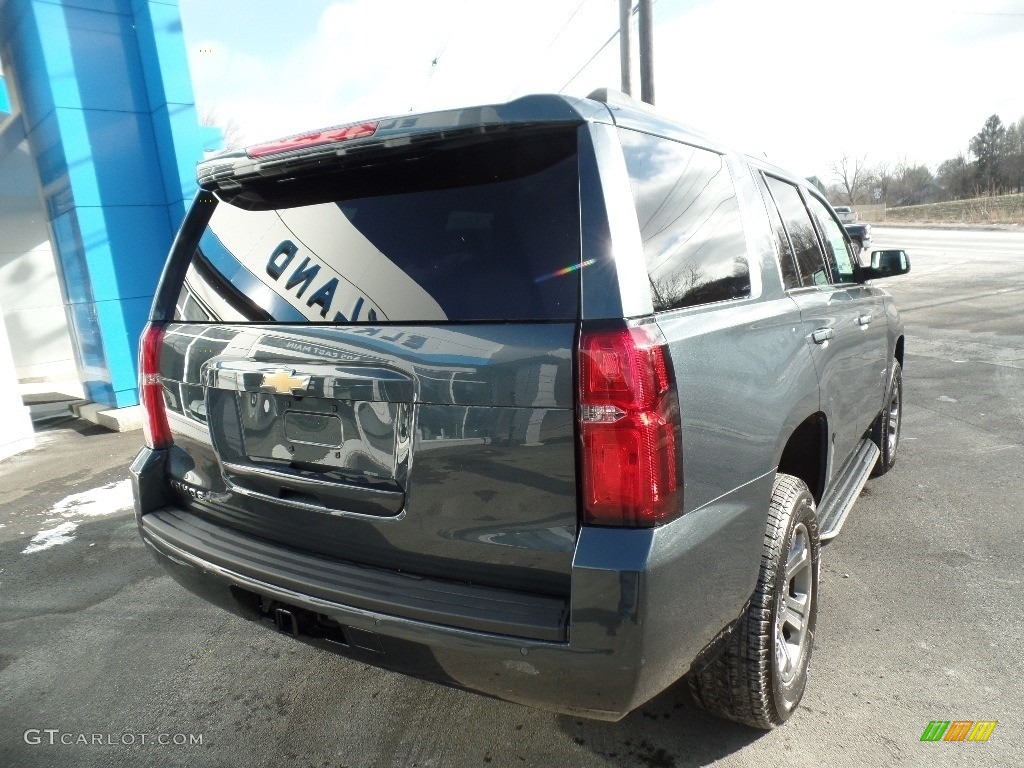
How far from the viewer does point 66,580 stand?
157 inches

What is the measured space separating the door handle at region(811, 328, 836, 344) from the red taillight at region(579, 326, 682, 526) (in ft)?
4.20

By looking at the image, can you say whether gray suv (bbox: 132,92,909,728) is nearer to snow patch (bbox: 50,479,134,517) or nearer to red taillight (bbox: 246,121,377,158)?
red taillight (bbox: 246,121,377,158)

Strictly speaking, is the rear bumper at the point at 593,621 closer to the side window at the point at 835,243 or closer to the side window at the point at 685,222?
the side window at the point at 685,222

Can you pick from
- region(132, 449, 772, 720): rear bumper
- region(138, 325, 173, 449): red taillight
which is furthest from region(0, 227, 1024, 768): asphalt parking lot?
region(138, 325, 173, 449): red taillight

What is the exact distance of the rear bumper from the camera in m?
1.63

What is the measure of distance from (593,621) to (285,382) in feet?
3.64

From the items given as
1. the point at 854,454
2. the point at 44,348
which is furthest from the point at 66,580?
the point at 44,348

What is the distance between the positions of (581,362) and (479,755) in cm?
149

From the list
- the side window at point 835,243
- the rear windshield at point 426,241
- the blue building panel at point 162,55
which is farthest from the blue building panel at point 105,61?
the side window at point 835,243

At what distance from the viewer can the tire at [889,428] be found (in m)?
4.45

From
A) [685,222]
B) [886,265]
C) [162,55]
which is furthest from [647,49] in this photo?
[685,222]

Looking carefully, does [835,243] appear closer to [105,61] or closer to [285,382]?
[285,382]

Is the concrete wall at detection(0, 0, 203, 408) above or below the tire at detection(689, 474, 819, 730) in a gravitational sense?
above

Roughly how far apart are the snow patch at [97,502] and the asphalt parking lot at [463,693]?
0.88 ft
